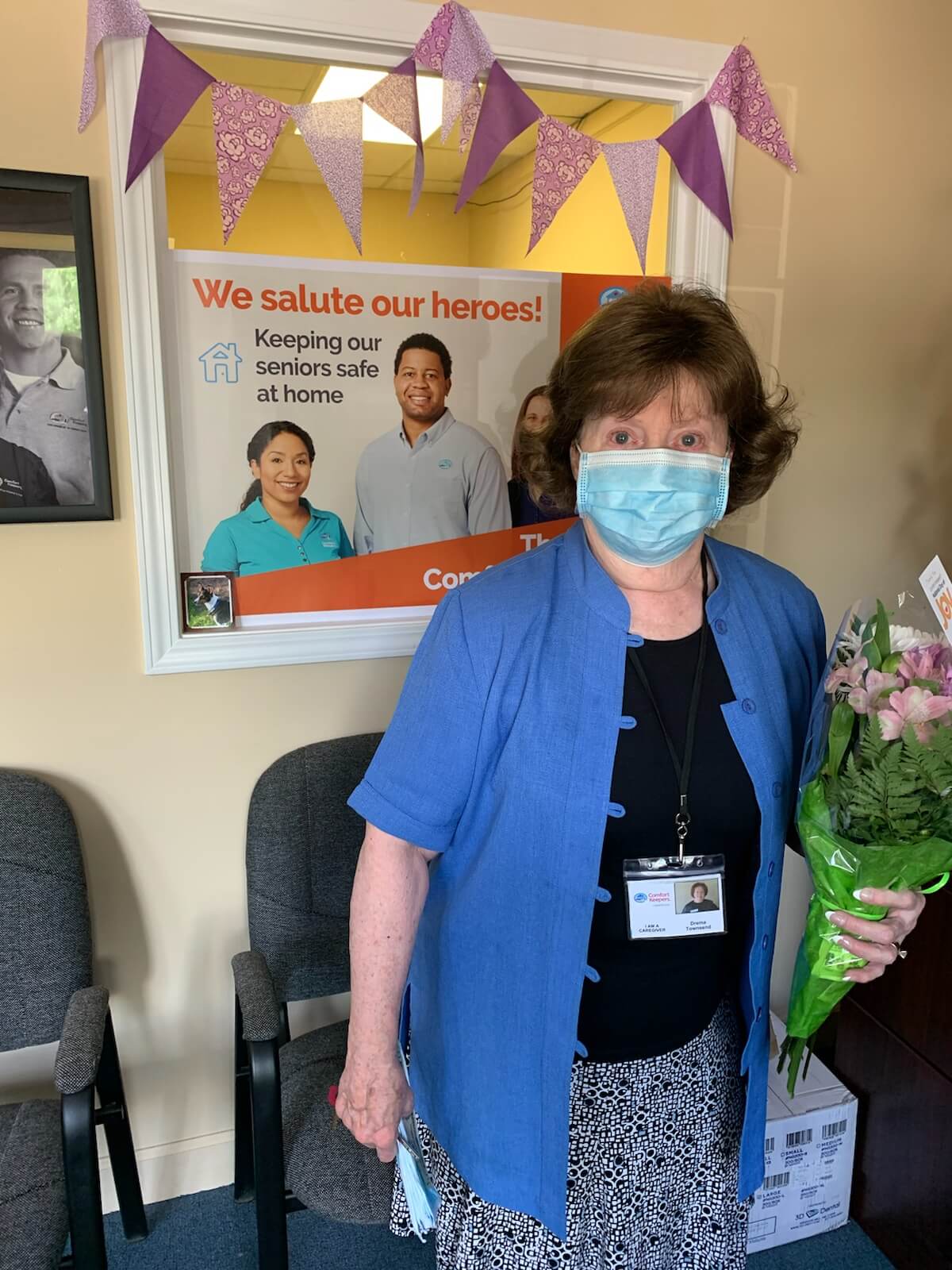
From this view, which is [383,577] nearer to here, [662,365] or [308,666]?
[308,666]

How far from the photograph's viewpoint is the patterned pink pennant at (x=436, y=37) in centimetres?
160

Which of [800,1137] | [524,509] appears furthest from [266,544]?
[800,1137]

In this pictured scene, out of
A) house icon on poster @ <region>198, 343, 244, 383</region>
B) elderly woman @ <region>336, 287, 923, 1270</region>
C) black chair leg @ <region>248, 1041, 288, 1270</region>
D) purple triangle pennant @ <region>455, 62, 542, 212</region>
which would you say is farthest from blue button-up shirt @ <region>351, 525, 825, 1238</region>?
purple triangle pennant @ <region>455, 62, 542, 212</region>

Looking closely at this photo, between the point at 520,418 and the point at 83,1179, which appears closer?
the point at 83,1179

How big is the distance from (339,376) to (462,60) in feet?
1.99

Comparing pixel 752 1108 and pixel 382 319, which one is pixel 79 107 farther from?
pixel 752 1108

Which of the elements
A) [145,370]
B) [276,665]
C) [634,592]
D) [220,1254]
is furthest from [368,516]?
[220,1254]

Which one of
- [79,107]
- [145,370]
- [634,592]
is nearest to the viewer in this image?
[634,592]

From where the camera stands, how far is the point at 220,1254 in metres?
1.82

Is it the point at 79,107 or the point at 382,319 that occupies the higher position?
the point at 79,107

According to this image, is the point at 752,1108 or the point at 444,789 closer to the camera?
the point at 444,789

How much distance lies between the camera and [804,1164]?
1.89 meters

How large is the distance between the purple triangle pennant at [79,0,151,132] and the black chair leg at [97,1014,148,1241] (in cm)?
156

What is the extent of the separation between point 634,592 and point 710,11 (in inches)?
53.1
